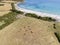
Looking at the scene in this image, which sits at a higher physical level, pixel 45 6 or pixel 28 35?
pixel 28 35

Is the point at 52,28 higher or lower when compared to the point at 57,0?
higher

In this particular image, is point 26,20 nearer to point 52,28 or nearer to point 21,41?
point 52,28

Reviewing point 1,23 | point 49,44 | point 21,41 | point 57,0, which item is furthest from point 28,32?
point 57,0

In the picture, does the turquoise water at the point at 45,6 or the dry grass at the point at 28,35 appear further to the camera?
the turquoise water at the point at 45,6

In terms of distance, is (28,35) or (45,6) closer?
(28,35)

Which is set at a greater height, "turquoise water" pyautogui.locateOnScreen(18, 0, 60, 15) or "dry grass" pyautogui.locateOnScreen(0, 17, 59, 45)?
"dry grass" pyautogui.locateOnScreen(0, 17, 59, 45)

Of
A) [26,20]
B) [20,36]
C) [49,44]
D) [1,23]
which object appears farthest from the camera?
[1,23]

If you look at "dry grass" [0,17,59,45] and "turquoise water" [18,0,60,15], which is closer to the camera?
"dry grass" [0,17,59,45]

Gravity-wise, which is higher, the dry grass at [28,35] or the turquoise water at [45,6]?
the dry grass at [28,35]
